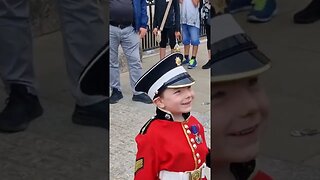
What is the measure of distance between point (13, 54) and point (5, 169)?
328 millimetres

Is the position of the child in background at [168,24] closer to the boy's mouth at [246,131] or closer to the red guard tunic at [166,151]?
the red guard tunic at [166,151]

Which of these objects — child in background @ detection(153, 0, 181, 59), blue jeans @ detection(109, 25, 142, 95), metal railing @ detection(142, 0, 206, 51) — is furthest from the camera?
metal railing @ detection(142, 0, 206, 51)

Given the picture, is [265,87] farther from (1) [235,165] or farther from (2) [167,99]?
(2) [167,99]

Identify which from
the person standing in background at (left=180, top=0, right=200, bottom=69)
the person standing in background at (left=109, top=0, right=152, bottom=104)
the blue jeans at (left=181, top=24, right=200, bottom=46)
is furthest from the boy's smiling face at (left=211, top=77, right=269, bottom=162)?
the blue jeans at (left=181, top=24, right=200, bottom=46)

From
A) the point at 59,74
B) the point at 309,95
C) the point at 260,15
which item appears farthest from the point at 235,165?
the point at 59,74

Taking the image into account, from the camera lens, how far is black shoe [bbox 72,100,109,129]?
1.79m

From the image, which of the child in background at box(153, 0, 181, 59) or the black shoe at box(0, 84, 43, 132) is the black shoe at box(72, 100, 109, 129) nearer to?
the black shoe at box(0, 84, 43, 132)

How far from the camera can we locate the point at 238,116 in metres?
1.63

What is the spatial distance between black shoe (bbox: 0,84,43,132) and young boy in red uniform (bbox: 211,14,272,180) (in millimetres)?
509

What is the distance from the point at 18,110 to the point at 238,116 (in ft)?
2.03

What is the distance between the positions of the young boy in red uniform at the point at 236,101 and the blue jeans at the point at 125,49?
3.45 m

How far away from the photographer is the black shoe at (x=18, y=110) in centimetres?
180

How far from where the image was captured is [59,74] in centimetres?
175

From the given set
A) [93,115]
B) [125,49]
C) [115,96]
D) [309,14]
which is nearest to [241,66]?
[309,14]
